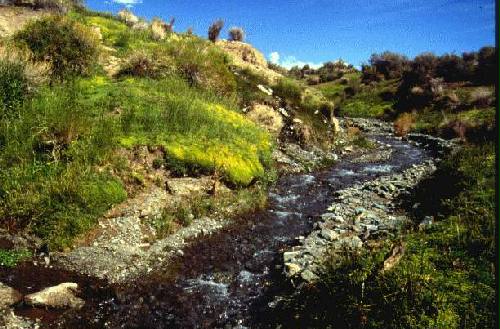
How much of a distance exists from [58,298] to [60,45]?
11441mm

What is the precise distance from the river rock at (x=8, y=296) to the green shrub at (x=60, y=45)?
31.6ft

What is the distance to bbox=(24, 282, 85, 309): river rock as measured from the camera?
22.1 feet

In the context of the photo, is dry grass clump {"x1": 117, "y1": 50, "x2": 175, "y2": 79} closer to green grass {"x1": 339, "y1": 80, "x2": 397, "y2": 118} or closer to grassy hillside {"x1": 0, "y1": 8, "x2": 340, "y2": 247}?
grassy hillside {"x1": 0, "y1": 8, "x2": 340, "y2": 247}

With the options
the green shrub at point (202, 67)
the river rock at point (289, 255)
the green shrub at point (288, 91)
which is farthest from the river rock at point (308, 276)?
the green shrub at point (288, 91)

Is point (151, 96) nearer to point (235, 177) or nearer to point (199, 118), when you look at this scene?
point (199, 118)

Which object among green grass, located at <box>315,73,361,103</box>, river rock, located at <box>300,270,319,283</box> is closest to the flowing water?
river rock, located at <box>300,270,319,283</box>

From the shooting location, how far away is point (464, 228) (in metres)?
7.96

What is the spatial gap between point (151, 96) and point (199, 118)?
1.98 meters

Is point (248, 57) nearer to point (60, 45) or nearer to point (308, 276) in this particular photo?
point (60, 45)

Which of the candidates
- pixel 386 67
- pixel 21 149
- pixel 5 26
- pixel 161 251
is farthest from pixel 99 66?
pixel 386 67

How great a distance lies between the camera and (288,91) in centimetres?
2398

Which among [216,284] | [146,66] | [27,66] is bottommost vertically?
[216,284]

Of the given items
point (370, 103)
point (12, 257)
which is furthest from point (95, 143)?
point (370, 103)

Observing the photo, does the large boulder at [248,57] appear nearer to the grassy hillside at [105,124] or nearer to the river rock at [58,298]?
the grassy hillside at [105,124]
